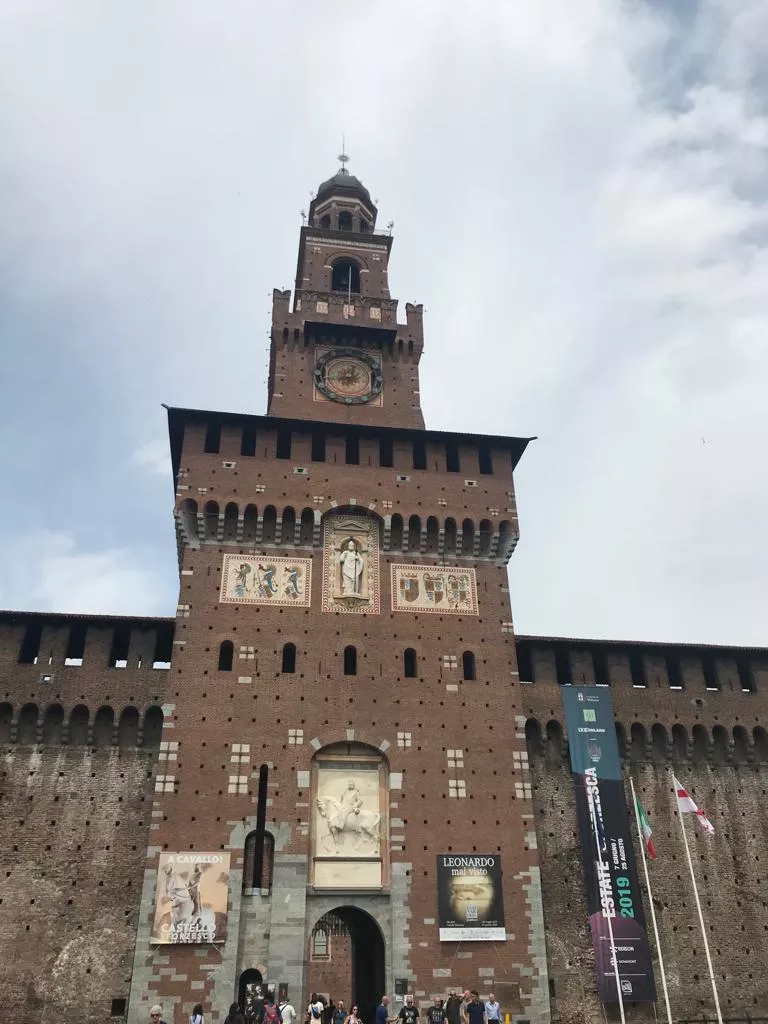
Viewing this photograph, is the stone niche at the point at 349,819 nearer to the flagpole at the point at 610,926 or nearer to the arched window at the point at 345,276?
the flagpole at the point at 610,926

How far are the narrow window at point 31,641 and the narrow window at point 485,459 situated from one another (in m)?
17.3

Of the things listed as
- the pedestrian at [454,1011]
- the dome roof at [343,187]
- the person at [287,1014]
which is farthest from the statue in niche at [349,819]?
the dome roof at [343,187]

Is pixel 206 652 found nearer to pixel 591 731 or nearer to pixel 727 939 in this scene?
pixel 591 731

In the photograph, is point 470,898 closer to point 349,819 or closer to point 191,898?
point 349,819

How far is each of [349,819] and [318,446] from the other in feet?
44.8

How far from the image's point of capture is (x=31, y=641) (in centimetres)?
2977

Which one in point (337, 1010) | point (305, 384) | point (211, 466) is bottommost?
point (337, 1010)

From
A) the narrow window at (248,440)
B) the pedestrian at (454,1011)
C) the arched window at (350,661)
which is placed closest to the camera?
the pedestrian at (454,1011)

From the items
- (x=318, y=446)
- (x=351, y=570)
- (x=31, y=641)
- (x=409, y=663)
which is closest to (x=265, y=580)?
(x=351, y=570)

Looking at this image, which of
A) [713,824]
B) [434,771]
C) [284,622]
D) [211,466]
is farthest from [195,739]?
[713,824]

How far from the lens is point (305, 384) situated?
35594 millimetres

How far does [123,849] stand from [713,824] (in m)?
20.5

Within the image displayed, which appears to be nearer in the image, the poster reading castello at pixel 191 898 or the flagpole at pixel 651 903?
the poster reading castello at pixel 191 898

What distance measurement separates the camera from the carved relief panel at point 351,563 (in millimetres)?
30250
